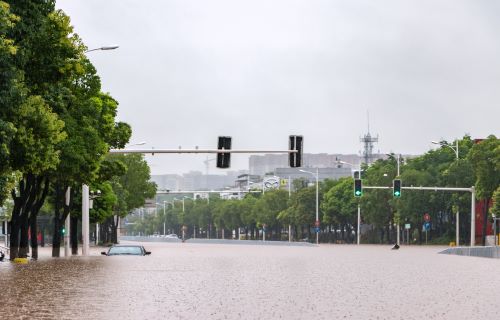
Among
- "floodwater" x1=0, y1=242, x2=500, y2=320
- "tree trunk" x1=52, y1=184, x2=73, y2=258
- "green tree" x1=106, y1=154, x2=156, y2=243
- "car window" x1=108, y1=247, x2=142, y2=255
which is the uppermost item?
"green tree" x1=106, y1=154, x2=156, y2=243

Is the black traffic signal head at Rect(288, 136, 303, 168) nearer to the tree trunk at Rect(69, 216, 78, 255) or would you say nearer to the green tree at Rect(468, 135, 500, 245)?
the tree trunk at Rect(69, 216, 78, 255)

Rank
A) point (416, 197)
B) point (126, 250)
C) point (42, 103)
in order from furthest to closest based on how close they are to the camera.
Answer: point (416, 197) → point (126, 250) → point (42, 103)

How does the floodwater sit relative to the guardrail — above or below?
above

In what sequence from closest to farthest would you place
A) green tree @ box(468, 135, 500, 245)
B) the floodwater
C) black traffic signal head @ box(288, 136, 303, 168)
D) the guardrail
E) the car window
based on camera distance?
the floodwater
black traffic signal head @ box(288, 136, 303, 168)
the car window
the guardrail
green tree @ box(468, 135, 500, 245)

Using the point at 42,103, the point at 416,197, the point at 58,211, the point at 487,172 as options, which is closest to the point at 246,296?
the point at 42,103

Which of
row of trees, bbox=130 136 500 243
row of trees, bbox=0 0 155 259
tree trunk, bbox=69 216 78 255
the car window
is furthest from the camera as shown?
row of trees, bbox=130 136 500 243

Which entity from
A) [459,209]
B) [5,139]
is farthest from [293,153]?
[459,209]

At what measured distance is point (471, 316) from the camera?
2056 centimetres

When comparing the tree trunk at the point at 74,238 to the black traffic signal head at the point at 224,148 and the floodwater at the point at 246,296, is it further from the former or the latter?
the floodwater at the point at 246,296

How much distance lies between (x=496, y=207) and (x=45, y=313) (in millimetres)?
81904

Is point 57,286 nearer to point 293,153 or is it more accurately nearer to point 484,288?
point 484,288

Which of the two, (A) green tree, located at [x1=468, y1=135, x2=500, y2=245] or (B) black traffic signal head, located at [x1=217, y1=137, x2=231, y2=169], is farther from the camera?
(A) green tree, located at [x1=468, y1=135, x2=500, y2=245]

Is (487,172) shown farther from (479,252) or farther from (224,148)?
(224,148)

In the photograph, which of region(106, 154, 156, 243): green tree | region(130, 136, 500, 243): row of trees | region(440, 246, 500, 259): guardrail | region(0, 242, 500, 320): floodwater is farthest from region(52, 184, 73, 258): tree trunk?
region(106, 154, 156, 243): green tree
